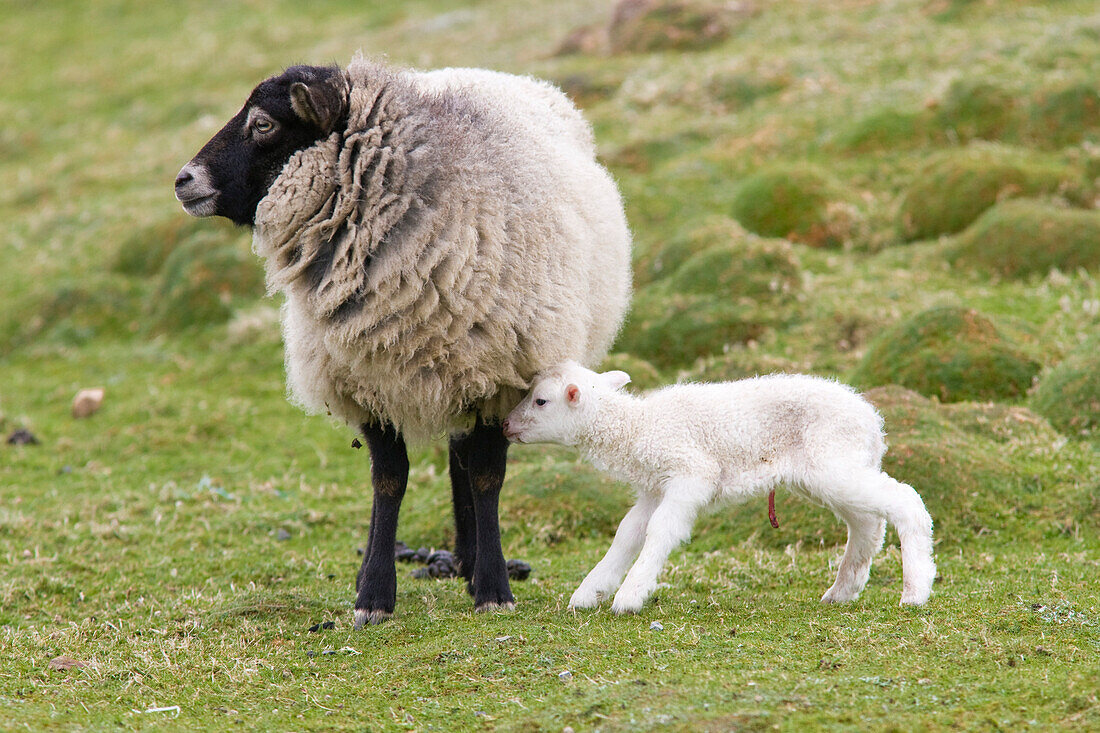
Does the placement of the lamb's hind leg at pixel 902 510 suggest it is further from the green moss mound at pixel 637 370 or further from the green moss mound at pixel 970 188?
the green moss mound at pixel 970 188

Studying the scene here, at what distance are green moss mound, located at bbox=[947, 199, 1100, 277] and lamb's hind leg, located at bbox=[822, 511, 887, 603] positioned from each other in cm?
776

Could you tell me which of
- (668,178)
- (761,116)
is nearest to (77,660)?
(668,178)

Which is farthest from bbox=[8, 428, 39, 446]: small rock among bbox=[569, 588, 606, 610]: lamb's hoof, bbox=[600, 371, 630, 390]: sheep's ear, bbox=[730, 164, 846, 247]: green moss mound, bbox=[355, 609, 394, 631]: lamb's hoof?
bbox=[730, 164, 846, 247]: green moss mound

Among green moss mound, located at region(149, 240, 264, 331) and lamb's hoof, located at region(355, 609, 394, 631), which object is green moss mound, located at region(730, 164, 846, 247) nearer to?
green moss mound, located at region(149, 240, 264, 331)

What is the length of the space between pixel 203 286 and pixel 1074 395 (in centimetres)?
1303

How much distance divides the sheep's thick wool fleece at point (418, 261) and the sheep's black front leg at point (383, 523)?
0.25m

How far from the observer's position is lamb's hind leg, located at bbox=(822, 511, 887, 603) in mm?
7035

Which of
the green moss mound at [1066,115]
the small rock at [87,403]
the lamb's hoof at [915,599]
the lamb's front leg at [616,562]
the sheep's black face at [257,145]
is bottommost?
the small rock at [87,403]

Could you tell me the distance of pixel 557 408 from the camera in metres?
7.20

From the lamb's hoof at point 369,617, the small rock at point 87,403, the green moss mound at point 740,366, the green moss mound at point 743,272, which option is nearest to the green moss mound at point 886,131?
the green moss mound at point 743,272

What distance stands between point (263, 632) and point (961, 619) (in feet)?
13.8

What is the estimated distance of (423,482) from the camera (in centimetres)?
1158

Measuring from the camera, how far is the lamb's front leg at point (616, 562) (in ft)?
23.2

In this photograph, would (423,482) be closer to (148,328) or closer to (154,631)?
(154,631)
